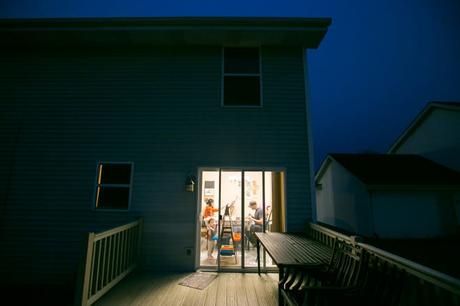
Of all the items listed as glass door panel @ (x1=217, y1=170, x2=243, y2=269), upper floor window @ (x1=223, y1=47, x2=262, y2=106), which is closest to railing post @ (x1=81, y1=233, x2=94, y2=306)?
glass door panel @ (x1=217, y1=170, x2=243, y2=269)

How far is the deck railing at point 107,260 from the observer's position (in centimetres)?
252

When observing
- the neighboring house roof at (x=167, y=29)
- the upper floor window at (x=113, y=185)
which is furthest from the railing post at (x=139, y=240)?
the neighboring house roof at (x=167, y=29)

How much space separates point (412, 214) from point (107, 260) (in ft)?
29.5

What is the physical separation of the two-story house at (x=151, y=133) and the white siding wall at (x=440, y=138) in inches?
280

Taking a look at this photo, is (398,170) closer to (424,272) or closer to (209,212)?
(209,212)

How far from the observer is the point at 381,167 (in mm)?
7848

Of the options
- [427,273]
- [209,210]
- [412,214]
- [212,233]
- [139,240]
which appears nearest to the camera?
[427,273]

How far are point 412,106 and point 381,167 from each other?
2216 inches

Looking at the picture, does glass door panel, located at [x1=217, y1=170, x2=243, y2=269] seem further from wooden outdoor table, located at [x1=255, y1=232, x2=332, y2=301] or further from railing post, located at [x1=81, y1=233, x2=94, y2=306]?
railing post, located at [x1=81, y1=233, x2=94, y2=306]

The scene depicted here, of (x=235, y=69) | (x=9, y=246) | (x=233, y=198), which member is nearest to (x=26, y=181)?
(x=9, y=246)

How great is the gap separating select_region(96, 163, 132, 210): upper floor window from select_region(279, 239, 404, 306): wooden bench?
3.62 metres

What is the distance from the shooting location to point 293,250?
2.88 m

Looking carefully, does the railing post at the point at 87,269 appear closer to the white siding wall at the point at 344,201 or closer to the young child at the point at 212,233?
the young child at the point at 212,233

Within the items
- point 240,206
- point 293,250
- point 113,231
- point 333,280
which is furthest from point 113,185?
point 333,280
